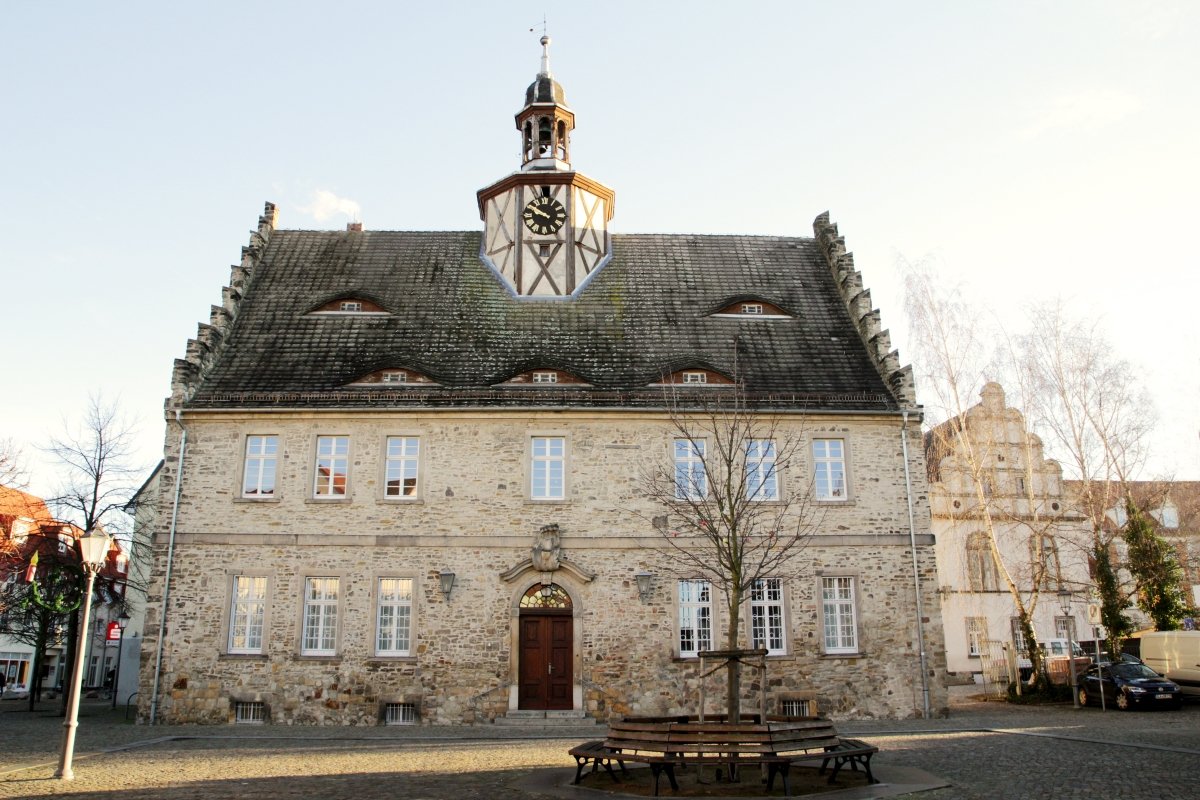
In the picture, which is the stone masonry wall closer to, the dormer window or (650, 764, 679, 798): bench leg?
the dormer window

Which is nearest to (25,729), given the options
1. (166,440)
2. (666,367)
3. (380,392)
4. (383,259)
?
(166,440)

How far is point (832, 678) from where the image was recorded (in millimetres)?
20359

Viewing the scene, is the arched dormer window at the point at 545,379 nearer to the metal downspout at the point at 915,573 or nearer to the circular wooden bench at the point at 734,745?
the metal downspout at the point at 915,573

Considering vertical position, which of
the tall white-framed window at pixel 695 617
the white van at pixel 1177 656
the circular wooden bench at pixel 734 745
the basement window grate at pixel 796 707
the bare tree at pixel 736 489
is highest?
the bare tree at pixel 736 489

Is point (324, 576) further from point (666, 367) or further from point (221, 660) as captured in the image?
point (666, 367)

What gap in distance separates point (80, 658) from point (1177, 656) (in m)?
24.3

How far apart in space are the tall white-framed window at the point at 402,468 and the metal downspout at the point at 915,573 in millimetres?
11412

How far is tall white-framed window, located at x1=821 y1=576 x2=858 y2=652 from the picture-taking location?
2073cm

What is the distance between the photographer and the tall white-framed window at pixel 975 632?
3434 centimetres

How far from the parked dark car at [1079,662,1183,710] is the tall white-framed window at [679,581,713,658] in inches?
375

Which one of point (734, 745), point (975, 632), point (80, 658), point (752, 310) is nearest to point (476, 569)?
point (80, 658)

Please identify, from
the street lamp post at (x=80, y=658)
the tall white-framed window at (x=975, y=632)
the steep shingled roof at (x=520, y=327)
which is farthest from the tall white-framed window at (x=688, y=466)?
the tall white-framed window at (x=975, y=632)

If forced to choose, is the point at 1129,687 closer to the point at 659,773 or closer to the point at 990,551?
the point at 990,551

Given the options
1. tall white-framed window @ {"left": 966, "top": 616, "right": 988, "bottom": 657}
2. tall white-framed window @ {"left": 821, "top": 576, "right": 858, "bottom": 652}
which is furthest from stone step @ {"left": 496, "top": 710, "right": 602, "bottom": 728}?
tall white-framed window @ {"left": 966, "top": 616, "right": 988, "bottom": 657}
